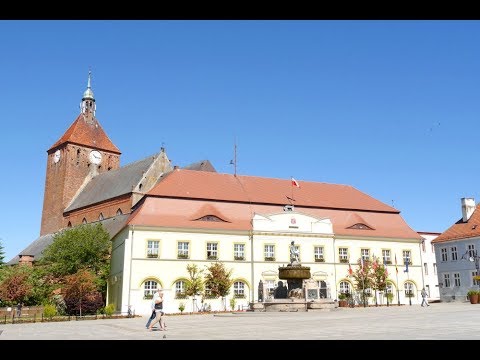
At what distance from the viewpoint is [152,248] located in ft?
136

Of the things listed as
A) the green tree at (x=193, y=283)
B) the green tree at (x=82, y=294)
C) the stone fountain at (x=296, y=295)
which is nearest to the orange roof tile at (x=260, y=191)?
the green tree at (x=193, y=283)

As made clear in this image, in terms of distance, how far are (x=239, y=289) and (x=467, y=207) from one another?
26930 millimetres

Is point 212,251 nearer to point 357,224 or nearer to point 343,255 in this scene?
point 343,255

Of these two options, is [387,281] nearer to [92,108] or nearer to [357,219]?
[357,219]

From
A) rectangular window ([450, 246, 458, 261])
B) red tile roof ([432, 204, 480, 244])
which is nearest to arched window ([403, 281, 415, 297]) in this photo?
rectangular window ([450, 246, 458, 261])

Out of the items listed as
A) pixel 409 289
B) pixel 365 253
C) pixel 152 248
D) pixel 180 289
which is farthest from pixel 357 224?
pixel 152 248

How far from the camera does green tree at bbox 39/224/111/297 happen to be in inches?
1984

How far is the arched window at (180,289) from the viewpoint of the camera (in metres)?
41.0

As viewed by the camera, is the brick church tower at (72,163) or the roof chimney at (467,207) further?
the brick church tower at (72,163)

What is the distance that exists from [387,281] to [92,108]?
57.5 m

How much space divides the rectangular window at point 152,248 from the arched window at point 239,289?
7.41m

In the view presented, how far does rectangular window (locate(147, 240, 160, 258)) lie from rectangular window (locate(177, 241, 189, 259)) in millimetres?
1815

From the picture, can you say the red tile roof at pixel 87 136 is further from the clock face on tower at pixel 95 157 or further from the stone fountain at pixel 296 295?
the stone fountain at pixel 296 295
